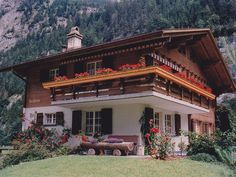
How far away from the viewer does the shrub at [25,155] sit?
16405 millimetres

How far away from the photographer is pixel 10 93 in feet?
210

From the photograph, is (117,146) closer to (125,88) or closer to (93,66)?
(125,88)

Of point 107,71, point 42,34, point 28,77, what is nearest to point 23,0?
point 42,34

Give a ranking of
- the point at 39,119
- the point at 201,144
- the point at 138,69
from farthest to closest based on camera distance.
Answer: the point at 39,119
the point at 201,144
the point at 138,69

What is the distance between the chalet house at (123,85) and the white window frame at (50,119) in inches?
2.7

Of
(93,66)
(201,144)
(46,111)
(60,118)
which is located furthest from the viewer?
(46,111)

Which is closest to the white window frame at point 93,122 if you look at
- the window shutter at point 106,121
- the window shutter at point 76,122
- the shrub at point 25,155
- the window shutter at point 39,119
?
the window shutter at point 76,122

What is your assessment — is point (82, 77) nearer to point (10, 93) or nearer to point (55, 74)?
point (55, 74)

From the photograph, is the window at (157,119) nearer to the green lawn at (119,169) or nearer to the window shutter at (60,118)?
the green lawn at (119,169)

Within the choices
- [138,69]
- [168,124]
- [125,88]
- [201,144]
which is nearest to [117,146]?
[125,88]

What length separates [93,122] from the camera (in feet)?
62.6

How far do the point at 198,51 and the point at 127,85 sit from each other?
35.0ft

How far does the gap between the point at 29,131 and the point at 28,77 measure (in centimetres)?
499

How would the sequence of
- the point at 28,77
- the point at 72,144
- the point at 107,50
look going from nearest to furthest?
the point at 107,50 < the point at 72,144 < the point at 28,77
